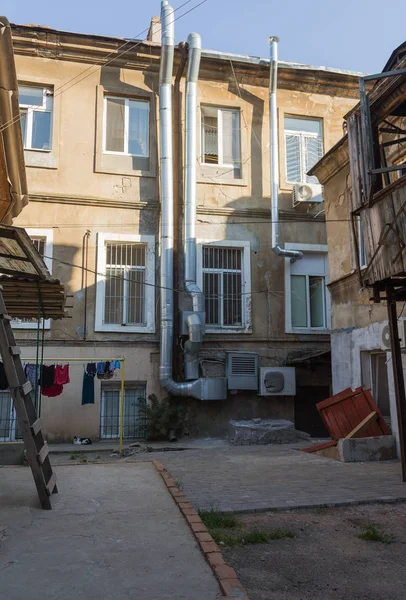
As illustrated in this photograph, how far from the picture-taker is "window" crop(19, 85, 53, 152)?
14.4m

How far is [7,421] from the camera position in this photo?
1288 centimetres

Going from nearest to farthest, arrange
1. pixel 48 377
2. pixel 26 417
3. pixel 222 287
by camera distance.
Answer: pixel 26 417
pixel 48 377
pixel 222 287

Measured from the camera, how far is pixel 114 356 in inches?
541

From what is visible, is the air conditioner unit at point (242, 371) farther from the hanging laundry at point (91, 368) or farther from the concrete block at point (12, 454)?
the concrete block at point (12, 454)

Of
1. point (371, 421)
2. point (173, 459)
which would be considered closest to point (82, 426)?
point (173, 459)

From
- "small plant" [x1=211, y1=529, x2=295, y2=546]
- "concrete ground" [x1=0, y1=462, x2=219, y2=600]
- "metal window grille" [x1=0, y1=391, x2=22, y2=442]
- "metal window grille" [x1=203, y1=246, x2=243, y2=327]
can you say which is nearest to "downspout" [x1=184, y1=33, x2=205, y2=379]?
"metal window grille" [x1=203, y1=246, x2=243, y2=327]

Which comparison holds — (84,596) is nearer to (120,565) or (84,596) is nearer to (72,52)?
(120,565)

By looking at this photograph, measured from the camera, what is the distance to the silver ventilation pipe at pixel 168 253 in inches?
532

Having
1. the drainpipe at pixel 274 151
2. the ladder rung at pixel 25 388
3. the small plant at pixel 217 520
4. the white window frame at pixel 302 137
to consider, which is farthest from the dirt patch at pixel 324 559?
the white window frame at pixel 302 137

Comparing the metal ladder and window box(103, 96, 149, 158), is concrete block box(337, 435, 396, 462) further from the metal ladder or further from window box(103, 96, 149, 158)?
window box(103, 96, 149, 158)

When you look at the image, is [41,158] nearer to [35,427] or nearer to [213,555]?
[35,427]

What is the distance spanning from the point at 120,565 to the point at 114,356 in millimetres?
10047

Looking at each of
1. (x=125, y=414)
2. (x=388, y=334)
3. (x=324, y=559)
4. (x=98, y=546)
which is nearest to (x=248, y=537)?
(x=324, y=559)

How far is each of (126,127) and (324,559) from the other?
1304 centimetres
